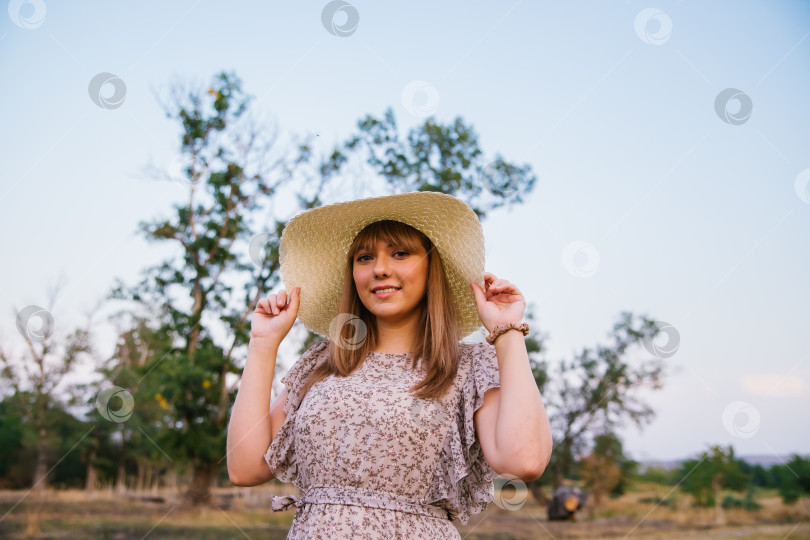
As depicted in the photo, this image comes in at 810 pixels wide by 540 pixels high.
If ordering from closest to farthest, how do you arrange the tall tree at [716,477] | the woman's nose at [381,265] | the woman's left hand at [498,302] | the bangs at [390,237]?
1. the woman's left hand at [498,302]
2. the woman's nose at [381,265]
3. the bangs at [390,237]
4. the tall tree at [716,477]

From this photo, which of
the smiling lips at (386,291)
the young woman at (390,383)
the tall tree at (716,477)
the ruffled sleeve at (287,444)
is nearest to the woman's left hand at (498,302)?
the young woman at (390,383)

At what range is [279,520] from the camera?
14.3m

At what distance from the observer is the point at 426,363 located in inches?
87.4

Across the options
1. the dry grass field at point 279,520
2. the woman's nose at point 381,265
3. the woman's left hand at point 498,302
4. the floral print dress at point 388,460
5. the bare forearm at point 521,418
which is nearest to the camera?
the bare forearm at point 521,418

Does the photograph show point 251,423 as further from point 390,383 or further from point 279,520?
point 279,520

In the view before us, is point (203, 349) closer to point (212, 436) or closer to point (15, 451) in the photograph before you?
point (212, 436)

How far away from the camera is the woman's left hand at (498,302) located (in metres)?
2.09

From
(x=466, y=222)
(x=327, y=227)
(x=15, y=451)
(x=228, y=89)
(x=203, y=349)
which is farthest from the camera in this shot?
(x=15, y=451)

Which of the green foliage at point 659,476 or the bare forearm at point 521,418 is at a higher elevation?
the bare forearm at point 521,418

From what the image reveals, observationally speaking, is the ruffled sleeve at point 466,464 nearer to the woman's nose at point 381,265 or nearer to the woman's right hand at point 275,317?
the woman's nose at point 381,265

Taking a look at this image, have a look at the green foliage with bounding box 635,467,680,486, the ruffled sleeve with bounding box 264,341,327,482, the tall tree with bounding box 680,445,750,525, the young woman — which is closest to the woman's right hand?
the young woman

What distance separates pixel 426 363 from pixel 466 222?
573 millimetres

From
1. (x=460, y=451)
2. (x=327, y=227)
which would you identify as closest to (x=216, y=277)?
(x=327, y=227)

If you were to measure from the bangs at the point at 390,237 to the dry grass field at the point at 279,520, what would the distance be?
9175 millimetres
